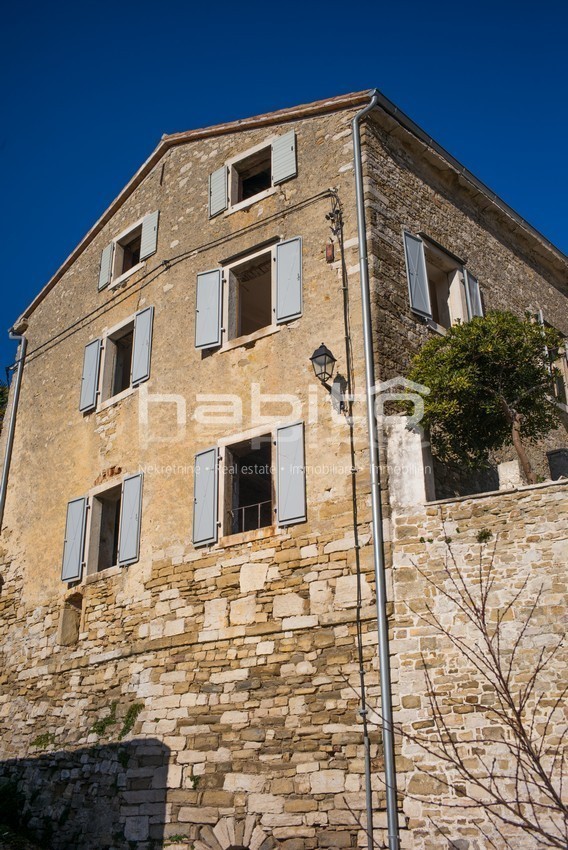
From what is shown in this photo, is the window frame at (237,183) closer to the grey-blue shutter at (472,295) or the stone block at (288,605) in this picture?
the grey-blue shutter at (472,295)

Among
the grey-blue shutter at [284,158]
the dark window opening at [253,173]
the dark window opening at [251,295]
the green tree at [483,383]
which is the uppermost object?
the dark window opening at [253,173]

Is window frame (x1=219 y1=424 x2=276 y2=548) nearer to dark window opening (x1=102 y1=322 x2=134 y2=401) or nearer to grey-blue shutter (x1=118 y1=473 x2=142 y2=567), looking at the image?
grey-blue shutter (x1=118 y1=473 x2=142 y2=567)

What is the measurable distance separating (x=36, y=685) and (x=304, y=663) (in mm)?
4880

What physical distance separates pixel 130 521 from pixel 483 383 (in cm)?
498

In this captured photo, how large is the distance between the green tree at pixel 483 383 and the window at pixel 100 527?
4.26m

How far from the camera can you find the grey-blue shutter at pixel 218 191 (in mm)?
12234

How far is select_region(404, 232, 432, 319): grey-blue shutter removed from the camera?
34.5ft

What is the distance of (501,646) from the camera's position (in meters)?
7.58

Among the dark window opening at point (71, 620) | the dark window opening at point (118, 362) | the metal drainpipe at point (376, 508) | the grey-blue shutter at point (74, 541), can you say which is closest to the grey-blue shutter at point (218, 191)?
the dark window opening at point (118, 362)

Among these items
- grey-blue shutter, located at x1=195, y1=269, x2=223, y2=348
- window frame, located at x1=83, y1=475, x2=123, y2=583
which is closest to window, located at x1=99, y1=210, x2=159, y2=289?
grey-blue shutter, located at x1=195, y1=269, x2=223, y2=348

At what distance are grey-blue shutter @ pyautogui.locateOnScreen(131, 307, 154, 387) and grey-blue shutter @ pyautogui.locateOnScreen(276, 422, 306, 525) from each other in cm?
302

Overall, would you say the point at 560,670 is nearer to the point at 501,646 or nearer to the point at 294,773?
the point at 501,646

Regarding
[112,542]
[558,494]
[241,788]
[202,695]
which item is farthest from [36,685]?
[558,494]

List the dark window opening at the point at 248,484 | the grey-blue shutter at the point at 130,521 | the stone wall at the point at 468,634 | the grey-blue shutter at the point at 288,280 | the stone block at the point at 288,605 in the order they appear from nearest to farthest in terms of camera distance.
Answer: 1. the stone wall at the point at 468,634
2. the stone block at the point at 288,605
3. the dark window opening at the point at 248,484
4. the grey-blue shutter at the point at 288,280
5. the grey-blue shutter at the point at 130,521
